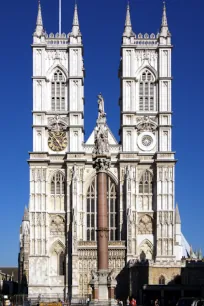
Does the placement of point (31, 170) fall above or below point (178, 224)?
above

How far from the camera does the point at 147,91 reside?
258 feet

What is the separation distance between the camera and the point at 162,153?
2990 inches

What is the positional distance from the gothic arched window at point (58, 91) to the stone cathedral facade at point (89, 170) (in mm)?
108

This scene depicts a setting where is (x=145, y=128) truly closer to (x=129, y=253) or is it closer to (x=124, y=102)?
(x=124, y=102)

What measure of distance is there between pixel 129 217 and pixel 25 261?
2507 centimetres

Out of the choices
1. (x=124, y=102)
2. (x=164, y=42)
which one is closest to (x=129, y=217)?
(x=124, y=102)

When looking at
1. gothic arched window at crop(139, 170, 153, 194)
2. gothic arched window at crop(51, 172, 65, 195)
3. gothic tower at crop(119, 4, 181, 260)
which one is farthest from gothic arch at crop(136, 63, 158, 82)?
gothic arched window at crop(51, 172, 65, 195)

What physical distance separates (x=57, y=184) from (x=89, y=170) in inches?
145

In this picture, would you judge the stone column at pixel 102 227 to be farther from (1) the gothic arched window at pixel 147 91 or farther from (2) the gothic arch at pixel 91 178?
(1) the gothic arched window at pixel 147 91

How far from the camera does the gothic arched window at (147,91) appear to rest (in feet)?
257

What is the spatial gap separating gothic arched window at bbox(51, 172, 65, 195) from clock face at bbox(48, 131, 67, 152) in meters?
2.77

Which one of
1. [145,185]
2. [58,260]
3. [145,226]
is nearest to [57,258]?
[58,260]

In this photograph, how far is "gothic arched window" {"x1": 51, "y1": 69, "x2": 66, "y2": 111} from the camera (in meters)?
78.5

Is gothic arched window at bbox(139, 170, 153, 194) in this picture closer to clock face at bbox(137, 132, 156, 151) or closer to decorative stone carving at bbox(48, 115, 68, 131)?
clock face at bbox(137, 132, 156, 151)
